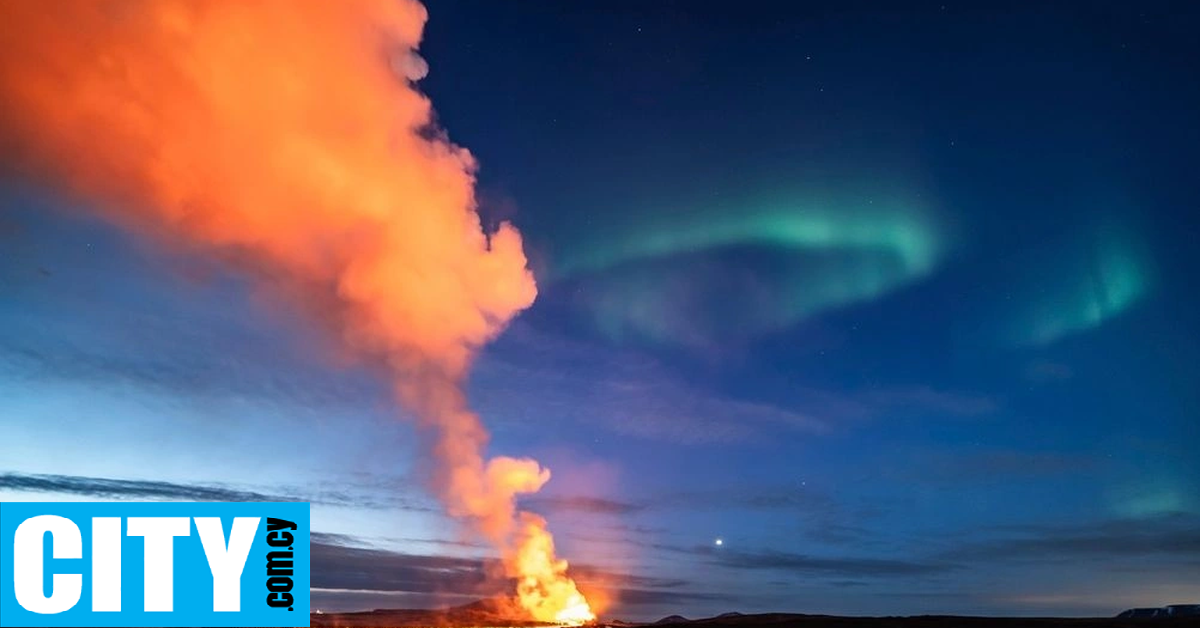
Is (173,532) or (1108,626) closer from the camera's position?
(173,532)

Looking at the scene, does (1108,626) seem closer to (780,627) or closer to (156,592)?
(780,627)

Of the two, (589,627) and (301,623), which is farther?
(589,627)

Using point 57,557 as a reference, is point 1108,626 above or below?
below

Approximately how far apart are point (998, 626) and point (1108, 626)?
74.1ft

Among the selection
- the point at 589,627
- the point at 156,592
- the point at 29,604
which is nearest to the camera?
the point at 29,604

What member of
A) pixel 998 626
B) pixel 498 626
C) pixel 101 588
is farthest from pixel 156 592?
pixel 998 626

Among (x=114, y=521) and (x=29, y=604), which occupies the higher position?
(x=114, y=521)

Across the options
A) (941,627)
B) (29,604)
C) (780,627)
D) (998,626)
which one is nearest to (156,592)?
(29,604)

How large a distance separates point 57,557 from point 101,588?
2650 millimetres

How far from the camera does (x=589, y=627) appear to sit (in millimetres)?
187250

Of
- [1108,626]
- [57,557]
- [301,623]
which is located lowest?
[1108,626]

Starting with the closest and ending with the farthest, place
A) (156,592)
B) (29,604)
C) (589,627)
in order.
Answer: (29,604) → (156,592) → (589,627)

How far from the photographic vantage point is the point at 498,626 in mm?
187375

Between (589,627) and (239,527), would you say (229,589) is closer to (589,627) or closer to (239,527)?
(239,527)
